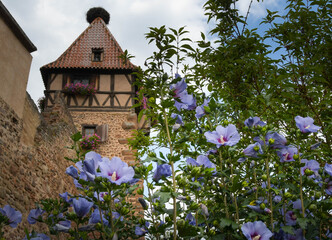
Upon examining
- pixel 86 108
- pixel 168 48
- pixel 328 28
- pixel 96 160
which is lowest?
pixel 96 160

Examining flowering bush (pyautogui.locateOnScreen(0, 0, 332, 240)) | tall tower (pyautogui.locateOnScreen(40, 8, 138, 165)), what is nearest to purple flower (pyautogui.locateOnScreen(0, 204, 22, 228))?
flowering bush (pyautogui.locateOnScreen(0, 0, 332, 240))

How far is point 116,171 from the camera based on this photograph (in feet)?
4.70

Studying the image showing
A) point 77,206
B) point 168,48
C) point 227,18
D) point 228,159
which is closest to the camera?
point 77,206

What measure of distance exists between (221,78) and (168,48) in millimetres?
895

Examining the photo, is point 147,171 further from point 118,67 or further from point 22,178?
point 118,67

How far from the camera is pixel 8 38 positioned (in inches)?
205

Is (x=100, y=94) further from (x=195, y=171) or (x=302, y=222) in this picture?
(x=302, y=222)

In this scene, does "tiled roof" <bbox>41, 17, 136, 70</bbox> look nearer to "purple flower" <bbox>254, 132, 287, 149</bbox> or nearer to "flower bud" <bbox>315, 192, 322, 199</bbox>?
"purple flower" <bbox>254, 132, 287, 149</bbox>

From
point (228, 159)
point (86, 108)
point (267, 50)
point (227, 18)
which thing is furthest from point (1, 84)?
point (86, 108)

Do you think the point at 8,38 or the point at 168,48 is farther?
the point at 8,38

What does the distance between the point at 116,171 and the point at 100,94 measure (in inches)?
430

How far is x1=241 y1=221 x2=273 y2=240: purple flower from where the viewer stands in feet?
4.75

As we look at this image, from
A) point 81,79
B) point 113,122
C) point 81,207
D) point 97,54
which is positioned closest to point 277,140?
point 81,207

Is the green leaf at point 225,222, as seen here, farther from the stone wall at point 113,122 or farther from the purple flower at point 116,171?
the stone wall at point 113,122
